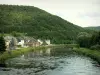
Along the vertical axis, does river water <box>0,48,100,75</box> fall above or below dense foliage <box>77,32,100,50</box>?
below

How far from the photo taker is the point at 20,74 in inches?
2219

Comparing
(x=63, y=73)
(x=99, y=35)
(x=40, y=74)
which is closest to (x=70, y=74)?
(x=63, y=73)

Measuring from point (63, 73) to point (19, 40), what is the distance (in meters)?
109

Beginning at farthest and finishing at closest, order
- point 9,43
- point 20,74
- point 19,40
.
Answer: point 19,40 < point 9,43 < point 20,74

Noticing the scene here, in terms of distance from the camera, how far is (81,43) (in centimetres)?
13438

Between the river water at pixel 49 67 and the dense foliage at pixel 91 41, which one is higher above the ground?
the dense foliage at pixel 91 41

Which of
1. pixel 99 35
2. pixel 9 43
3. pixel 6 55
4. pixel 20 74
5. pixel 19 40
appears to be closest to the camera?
pixel 20 74

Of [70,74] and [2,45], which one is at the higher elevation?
[2,45]

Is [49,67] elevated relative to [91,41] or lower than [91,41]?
lower

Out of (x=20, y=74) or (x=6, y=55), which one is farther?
(x=6, y=55)

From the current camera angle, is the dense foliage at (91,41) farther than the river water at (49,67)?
Yes

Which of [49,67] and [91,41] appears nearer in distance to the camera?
[49,67]

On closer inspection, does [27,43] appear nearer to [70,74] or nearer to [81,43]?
[81,43]

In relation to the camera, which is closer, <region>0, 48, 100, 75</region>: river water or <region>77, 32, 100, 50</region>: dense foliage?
<region>0, 48, 100, 75</region>: river water
